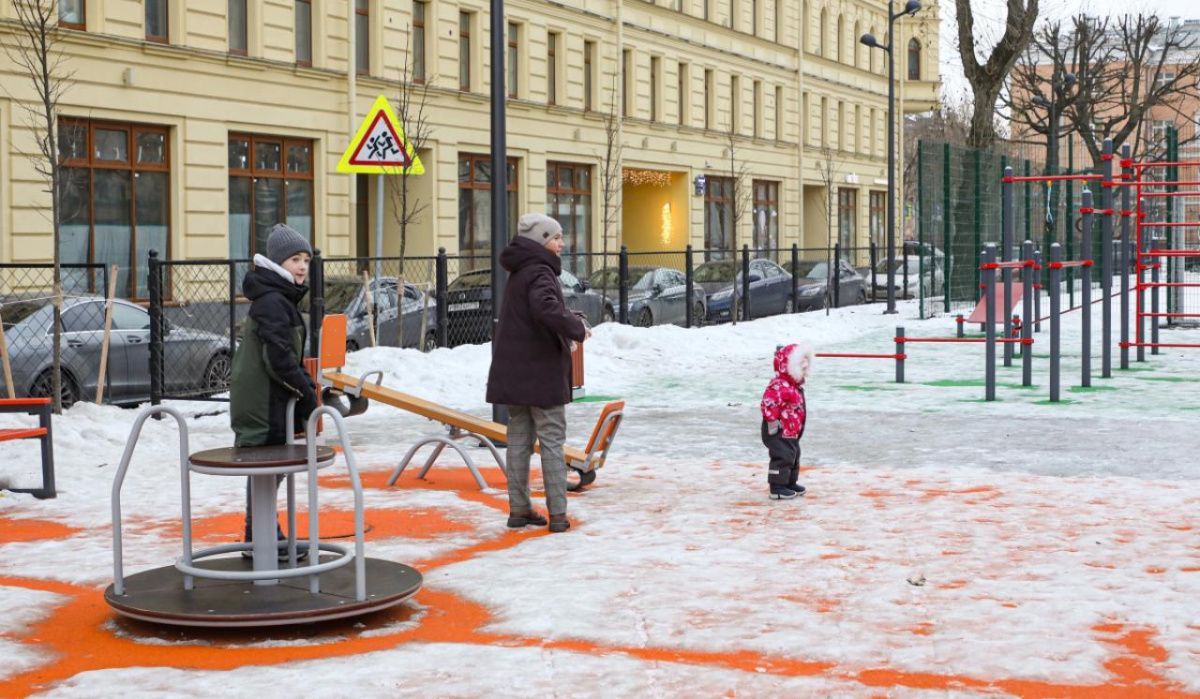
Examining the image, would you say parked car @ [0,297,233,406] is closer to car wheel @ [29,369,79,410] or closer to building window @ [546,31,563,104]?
car wheel @ [29,369,79,410]

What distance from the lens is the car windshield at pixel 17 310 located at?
48.0ft

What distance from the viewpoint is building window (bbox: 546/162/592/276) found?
3759 cm

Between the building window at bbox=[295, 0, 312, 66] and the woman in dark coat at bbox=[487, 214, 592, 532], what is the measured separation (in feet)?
69.7

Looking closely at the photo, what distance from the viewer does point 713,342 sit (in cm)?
2350

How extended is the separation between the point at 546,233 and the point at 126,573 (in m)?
2.81

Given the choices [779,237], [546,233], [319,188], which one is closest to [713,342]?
[319,188]

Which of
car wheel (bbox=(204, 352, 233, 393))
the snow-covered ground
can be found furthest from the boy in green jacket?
car wheel (bbox=(204, 352, 233, 393))

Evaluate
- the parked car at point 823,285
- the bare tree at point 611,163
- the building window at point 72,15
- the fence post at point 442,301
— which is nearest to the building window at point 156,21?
the building window at point 72,15

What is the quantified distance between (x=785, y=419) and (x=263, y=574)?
155 inches

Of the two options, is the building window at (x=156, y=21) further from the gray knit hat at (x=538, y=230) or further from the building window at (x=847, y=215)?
the building window at (x=847, y=215)

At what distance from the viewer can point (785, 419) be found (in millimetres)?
9758

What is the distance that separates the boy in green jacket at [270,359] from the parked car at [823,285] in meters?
25.6

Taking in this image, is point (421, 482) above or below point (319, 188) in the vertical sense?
below

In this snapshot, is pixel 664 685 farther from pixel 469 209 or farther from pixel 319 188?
pixel 469 209
